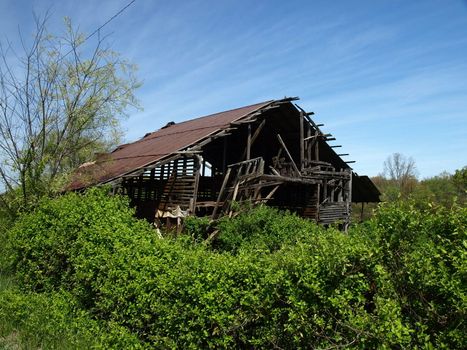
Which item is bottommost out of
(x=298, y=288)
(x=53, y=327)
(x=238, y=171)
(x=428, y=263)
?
(x=53, y=327)

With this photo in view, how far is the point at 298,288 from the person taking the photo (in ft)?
13.7

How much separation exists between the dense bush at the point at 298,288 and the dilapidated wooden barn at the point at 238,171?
21.4 feet

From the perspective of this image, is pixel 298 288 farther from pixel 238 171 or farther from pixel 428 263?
pixel 238 171

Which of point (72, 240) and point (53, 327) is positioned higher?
point (72, 240)

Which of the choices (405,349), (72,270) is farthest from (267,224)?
(405,349)

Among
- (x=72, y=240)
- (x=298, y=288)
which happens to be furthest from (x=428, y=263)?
(x=72, y=240)

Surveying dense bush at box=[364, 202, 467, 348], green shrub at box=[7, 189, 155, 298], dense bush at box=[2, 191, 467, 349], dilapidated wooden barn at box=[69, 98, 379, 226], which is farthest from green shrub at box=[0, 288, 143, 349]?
dilapidated wooden barn at box=[69, 98, 379, 226]

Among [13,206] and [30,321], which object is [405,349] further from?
[13,206]

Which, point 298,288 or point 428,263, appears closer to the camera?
point 428,263

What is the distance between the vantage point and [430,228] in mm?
3752

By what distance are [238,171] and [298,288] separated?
35.5 feet

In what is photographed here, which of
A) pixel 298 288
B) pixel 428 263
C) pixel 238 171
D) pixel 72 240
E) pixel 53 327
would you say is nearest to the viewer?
pixel 428 263

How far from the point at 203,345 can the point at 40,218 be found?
18.4ft

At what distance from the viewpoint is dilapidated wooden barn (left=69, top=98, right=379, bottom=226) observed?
1395 cm
